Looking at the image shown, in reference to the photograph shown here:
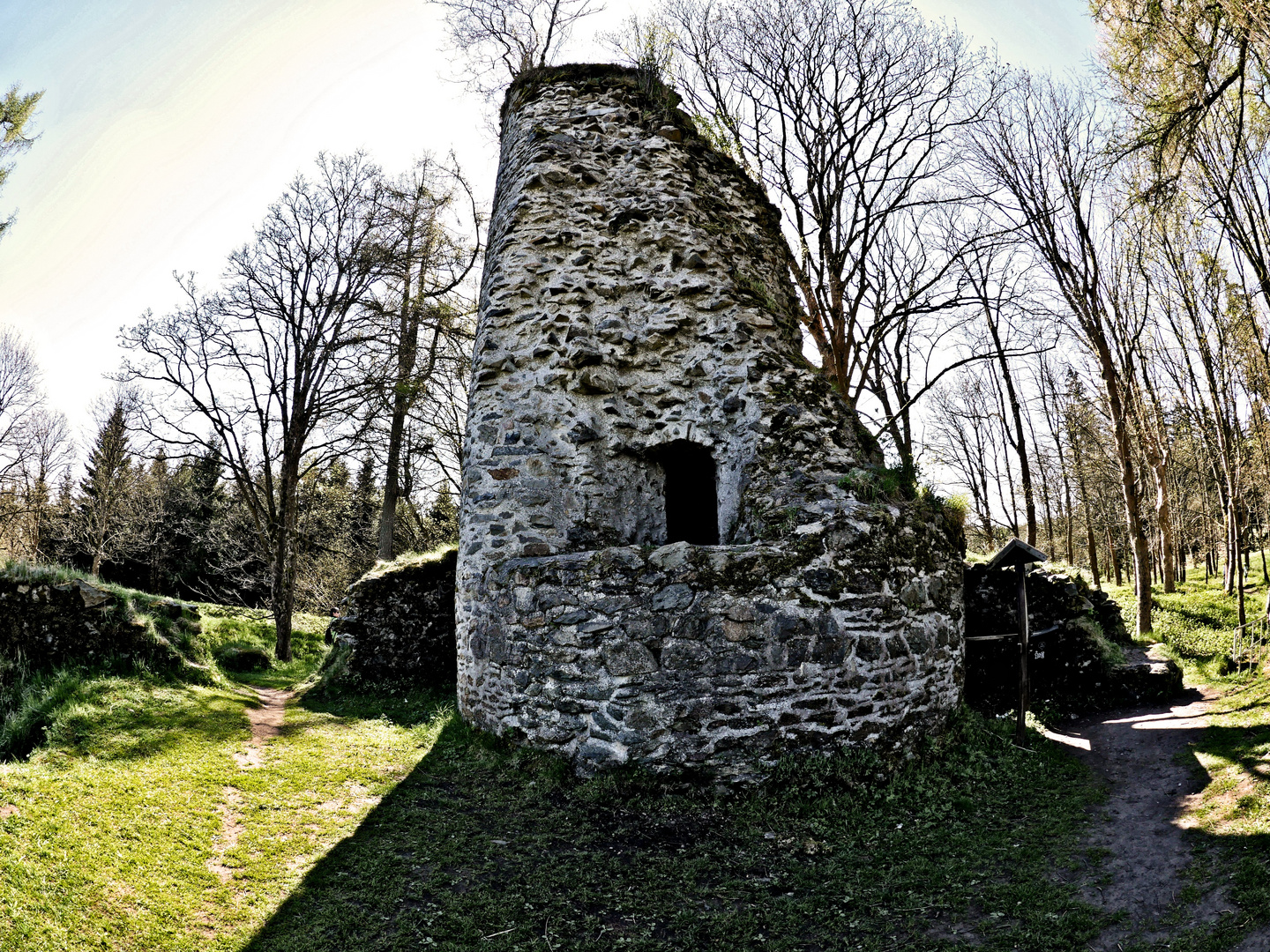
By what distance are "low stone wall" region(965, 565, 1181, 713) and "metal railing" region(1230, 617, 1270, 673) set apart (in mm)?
715

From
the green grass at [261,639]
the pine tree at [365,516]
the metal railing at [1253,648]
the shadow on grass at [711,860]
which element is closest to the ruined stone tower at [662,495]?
the shadow on grass at [711,860]

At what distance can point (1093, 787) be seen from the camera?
19.6ft

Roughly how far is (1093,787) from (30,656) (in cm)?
1081

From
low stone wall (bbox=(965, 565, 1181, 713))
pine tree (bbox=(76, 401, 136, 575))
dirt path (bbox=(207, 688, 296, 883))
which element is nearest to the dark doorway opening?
low stone wall (bbox=(965, 565, 1181, 713))

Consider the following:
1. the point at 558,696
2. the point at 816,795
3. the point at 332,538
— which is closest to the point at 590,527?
the point at 558,696

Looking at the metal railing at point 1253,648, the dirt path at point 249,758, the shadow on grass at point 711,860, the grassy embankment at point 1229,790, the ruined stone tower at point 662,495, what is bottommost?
the shadow on grass at point 711,860

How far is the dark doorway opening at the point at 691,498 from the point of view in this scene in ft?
26.1

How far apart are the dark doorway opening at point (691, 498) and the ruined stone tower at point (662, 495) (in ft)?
0.08

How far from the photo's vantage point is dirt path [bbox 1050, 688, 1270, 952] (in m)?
3.78

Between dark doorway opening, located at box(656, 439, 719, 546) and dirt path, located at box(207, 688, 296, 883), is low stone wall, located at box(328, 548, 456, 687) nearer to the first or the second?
dirt path, located at box(207, 688, 296, 883)

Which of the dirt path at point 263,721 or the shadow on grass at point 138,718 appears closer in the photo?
the shadow on grass at point 138,718

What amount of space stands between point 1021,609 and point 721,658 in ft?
12.2

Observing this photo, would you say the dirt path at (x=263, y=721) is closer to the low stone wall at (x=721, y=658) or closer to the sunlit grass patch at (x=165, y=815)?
the sunlit grass patch at (x=165, y=815)

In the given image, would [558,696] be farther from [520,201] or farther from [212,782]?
[520,201]
